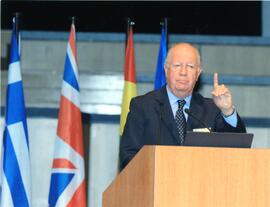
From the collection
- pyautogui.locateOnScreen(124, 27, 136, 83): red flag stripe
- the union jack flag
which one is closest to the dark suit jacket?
the union jack flag

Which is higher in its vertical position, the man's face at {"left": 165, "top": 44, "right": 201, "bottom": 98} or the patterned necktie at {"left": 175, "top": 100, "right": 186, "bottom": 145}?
the man's face at {"left": 165, "top": 44, "right": 201, "bottom": 98}

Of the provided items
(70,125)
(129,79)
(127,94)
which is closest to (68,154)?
(70,125)

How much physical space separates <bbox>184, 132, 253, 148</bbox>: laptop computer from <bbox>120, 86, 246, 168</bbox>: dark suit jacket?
1.67 ft

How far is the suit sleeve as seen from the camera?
12.7 ft

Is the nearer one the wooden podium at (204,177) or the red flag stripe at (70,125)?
the wooden podium at (204,177)

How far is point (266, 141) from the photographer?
24.8 ft

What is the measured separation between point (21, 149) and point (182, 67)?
283cm

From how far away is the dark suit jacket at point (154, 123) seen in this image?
154 inches

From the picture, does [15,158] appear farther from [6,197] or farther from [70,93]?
[70,93]

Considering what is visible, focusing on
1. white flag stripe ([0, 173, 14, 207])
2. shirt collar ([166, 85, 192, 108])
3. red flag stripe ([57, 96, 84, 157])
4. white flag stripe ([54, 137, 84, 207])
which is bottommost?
white flag stripe ([0, 173, 14, 207])

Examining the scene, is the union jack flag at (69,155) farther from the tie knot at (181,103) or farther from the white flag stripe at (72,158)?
the tie knot at (181,103)

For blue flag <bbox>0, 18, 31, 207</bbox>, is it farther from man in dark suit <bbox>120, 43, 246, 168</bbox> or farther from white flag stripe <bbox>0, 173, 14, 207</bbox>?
man in dark suit <bbox>120, 43, 246, 168</bbox>

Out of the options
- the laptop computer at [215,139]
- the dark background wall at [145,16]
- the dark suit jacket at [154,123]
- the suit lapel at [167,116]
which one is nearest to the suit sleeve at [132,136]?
the dark suit jacket at [154,123]

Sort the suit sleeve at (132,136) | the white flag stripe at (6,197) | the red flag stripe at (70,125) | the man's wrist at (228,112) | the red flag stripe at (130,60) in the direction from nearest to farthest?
1. the man's wrist at (228,112)
2. the suit sleeve at (132,136)
3. the white flag stripe at (6,197)
4. the red flag stripe at (70,125)
5. the red flag stripe at (130,60)
